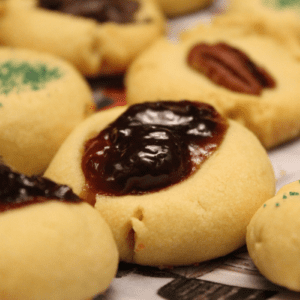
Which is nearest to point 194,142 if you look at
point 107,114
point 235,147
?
point 235,147

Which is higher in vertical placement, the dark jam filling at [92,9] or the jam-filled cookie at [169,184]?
the dark jam filling at [92,9]

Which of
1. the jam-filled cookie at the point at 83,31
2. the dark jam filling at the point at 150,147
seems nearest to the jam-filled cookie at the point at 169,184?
the dark jam filling at the point at 150,147

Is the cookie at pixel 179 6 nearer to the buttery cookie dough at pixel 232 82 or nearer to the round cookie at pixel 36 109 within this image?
the buttery cookie dough at pixel 232 82

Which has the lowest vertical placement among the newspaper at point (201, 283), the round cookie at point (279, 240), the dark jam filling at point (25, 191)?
the newspaper at point (201, 283)

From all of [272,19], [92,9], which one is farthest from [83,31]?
[272,19]

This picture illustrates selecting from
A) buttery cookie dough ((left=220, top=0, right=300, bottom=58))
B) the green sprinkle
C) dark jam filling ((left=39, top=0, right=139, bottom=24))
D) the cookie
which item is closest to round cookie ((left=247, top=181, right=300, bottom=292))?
the green sprinkle

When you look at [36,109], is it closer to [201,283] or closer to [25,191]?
[25,191]

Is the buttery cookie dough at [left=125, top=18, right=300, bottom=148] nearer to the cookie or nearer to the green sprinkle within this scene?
the green sprinkle

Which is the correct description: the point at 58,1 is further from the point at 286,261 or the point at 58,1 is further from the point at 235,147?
the point at 286,261
